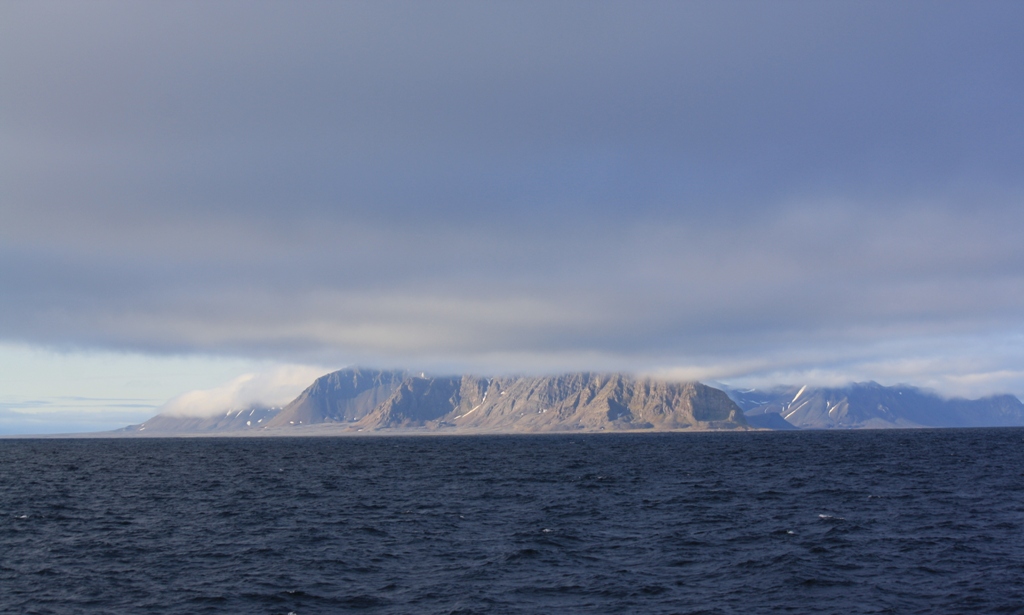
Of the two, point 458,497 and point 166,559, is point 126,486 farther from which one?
point 166,559

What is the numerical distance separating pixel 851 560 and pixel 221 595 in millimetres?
35468

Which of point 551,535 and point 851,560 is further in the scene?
point 551,535

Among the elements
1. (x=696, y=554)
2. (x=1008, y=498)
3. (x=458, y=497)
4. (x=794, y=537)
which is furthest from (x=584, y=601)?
(x=1008, y=498)

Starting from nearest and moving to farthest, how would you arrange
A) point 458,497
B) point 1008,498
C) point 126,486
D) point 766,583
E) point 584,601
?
point 584,601 → point 766,583 → point 1008,498 → point 458,497 → point 126,486

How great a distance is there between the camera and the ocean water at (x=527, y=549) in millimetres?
37375

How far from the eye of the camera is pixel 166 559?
4778 centimetres

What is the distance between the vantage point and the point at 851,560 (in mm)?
44750

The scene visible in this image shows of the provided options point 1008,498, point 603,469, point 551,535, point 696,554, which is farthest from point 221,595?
point 603,469

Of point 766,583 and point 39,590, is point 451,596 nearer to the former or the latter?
point 766,583

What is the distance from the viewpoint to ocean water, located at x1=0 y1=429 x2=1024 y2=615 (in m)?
37.4

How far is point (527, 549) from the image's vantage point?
49.8 m

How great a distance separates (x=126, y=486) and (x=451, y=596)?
266 ft

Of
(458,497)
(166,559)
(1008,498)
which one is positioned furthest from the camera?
(458,497)

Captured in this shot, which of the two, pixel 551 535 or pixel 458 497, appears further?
pixel 458 497
